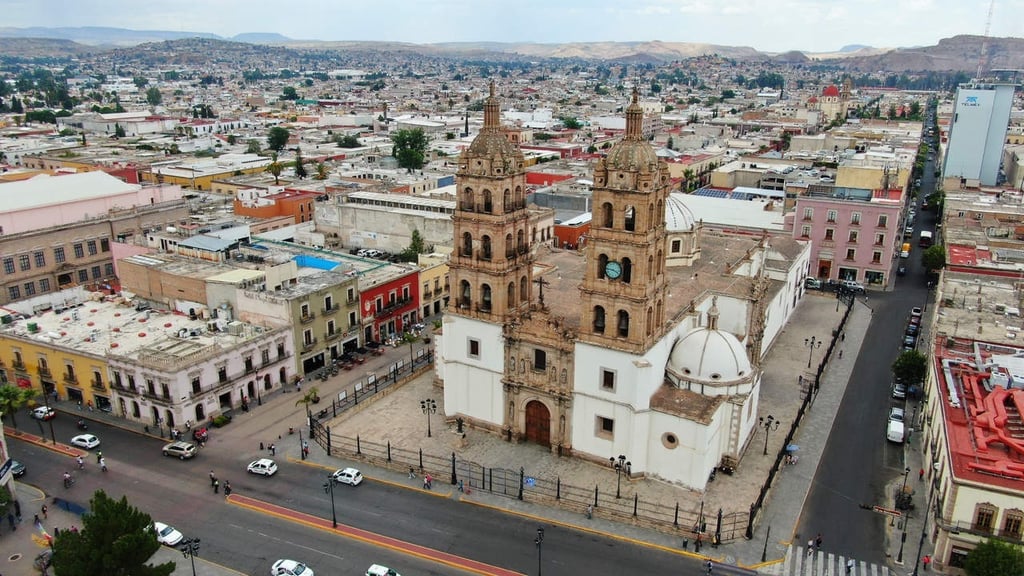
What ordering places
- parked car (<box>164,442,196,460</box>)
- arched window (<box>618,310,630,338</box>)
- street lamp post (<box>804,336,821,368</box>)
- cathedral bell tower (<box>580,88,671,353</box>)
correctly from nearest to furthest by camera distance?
cathedral bell tower (<box>580,88,671,353</box>)
arched window (<box>618,310,630,338</box>)
parked car (<box>164,442,196,460</box>)
street lamp post (<box>804,336,821,368</box>)

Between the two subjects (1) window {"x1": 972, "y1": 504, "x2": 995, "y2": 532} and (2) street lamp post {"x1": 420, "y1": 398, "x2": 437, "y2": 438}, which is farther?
(2) street lamp post {"x1": 420, "y1": 398, "x2": 437, "y2": 438}

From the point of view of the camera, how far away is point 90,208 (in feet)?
295

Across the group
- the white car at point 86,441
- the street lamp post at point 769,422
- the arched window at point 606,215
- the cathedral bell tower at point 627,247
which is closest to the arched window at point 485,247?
the cathedral bell tower at point 627,247

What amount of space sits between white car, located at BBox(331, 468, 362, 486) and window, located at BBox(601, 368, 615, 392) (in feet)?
59.9

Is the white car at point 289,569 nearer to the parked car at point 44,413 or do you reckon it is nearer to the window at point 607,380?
the window at point 607,380

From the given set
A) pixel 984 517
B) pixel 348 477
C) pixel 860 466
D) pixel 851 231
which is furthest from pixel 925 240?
pixel 348 477

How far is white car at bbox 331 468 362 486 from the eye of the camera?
5112cm

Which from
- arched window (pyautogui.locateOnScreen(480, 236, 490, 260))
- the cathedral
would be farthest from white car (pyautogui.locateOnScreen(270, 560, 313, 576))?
arched window (pyautogui.locateOnScreen(480, 236, 490, 260))

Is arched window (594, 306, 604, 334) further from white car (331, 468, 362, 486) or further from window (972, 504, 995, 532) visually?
window (972, 504, 995, 532)

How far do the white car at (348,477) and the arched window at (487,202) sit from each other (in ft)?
68.7

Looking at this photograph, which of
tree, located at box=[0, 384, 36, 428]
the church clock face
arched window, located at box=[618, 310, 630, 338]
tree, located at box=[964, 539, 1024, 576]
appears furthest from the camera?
tree, located at box=[0, 384, 36, 428]

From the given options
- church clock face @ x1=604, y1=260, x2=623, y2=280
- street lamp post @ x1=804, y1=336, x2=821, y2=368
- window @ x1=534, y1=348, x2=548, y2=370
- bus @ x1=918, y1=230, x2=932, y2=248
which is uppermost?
church clock face @ x1=604, y1=260, x2=623, y2=280

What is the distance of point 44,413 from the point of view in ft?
197

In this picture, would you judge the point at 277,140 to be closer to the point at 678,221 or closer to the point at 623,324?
the point at 678,221
